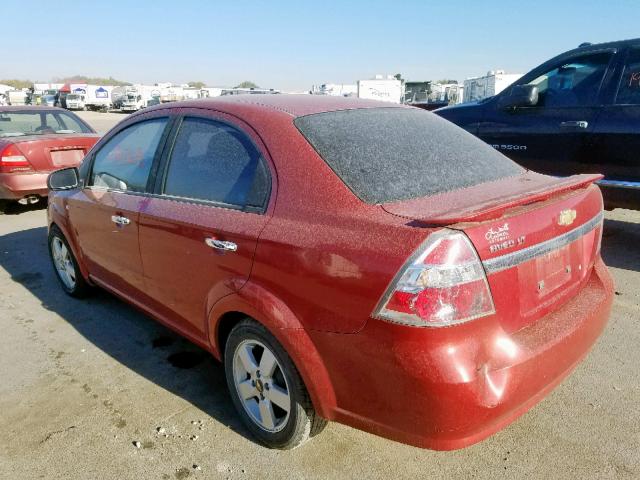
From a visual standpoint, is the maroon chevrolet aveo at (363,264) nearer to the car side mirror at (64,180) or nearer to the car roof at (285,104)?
the car roof at (285,104)

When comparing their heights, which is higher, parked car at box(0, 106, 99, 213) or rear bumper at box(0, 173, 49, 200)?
parked car at box(0, 106, 99, 213)

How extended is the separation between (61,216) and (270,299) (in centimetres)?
283

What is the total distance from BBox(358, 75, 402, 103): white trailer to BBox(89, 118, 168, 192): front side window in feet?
99.9

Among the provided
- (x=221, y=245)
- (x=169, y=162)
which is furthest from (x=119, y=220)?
(x=221, y=245)

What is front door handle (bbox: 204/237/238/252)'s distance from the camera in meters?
2.35

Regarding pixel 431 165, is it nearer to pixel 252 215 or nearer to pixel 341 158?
pixel 341 158

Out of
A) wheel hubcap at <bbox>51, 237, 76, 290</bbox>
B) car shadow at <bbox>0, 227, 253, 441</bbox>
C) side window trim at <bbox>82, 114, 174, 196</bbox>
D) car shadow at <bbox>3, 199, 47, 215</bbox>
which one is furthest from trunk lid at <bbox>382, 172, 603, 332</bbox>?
car shadow at <bbox>3, 199, 47, 215</bbox>

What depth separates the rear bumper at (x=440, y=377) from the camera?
1786 millimetres

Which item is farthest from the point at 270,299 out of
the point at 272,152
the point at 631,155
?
the point at 631,155

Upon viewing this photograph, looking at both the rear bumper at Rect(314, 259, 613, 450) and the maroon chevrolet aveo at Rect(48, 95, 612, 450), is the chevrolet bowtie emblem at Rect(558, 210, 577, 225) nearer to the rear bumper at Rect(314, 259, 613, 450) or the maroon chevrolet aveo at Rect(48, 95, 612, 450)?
the maroon chevrolet aveo at Rect(48, 95, 612, 450)

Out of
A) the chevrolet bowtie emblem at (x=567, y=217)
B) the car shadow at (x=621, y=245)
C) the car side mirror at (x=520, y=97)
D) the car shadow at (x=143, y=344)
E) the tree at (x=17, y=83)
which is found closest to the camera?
the chevrolet bowtie emblem at (x=567, y=217)

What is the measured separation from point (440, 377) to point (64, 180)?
329 centimetres

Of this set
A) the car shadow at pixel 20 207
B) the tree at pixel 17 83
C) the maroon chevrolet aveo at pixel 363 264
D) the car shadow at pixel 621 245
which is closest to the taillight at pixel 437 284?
the maroon chevrolet aveo at pixel 363 264

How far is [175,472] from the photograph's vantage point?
7.68 ft
